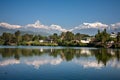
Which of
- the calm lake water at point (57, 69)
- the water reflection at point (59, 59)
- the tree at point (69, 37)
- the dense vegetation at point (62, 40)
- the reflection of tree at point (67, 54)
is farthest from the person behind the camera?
the tree at point (69, 37)

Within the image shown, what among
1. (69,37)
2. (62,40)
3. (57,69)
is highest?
(69,37)

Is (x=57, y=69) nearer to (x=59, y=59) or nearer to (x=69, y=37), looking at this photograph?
(x=59, y=59)

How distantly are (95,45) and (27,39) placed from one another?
54410 millimetres

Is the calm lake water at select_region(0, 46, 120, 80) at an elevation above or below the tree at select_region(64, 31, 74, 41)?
below

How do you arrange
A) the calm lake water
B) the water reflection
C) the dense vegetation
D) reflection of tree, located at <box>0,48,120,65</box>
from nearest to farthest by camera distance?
the calm lake water < the water reflection < reflection of tree, located at <box>0,48,120,65</box> < the dense vegetation

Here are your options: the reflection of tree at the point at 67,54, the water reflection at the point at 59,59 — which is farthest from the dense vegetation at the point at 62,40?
the water reflection at the point at 59,59

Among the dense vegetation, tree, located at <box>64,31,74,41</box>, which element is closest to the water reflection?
the dense vegetation

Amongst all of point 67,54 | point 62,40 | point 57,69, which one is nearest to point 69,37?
point 62,40

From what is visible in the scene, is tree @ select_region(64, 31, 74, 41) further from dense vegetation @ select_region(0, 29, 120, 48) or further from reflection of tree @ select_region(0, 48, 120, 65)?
reflection of tree @ select_region(0, 48, 120, 65)

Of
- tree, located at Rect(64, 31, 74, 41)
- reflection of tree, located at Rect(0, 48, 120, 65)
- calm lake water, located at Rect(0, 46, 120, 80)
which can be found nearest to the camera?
calm lake water, located at Rect(0, 46, 120, 80)

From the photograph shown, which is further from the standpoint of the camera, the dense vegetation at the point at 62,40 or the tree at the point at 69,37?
the tree at the point at 69,37

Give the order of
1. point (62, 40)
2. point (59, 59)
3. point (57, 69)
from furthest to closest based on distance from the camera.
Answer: point (62, 40) < point (59, 59) < point (57, 69)

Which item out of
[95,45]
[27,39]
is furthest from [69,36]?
[95,45]

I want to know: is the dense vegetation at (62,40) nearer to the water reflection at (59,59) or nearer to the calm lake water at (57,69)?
the water reflection at (59,59)
